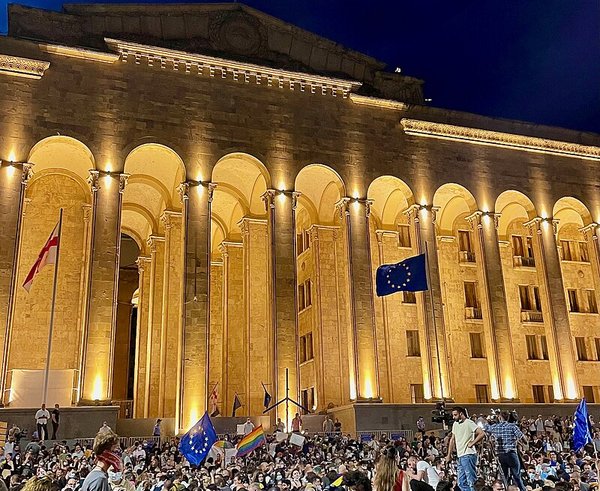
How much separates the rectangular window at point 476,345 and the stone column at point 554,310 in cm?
453

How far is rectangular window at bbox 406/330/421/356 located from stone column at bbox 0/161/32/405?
65.7 ft

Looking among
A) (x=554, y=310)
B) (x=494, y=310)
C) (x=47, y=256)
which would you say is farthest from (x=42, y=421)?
(x=554, y=310)

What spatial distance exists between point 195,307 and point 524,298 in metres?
21.1

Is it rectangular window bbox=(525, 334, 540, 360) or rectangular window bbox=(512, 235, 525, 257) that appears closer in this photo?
rectangular window bbox=(525, 334, 540, 360)


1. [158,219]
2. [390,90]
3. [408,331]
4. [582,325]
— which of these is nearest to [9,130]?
[158,219]

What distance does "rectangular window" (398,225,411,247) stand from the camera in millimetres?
38062

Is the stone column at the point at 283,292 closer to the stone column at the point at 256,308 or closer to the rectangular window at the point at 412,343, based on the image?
the stone column at the point at 256,308

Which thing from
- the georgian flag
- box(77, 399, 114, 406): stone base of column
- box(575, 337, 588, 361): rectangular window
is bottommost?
box(77, 399, 114, 406): stone base of column

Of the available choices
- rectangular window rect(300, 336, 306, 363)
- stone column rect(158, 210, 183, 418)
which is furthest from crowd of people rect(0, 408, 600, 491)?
rectangular window rect(300, 336, 306, 363)

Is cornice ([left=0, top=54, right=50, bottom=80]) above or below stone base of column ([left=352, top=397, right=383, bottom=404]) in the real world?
above

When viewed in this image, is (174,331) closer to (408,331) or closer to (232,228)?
(232,228)

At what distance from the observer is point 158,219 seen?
35469 millimetres

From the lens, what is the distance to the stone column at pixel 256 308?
32.2m

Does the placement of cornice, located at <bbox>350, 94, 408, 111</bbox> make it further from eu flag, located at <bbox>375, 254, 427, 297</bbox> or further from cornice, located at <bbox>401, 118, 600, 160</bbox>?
eu flag, located at <bbox>375, 254, 427, 297</bbox>
